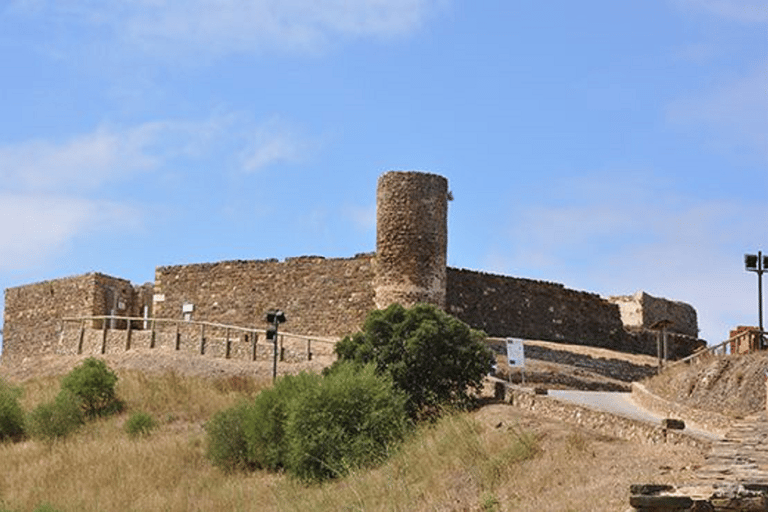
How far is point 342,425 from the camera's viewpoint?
30.7 metres

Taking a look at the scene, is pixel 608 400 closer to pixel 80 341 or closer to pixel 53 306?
pixel 80 341

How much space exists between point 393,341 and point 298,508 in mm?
9088

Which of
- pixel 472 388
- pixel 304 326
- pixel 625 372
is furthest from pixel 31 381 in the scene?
pixel 625 372

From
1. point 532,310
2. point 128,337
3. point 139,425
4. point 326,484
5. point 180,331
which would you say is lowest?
point 326,484

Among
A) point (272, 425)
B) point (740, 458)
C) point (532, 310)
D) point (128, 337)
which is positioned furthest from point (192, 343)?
point (740, 458)

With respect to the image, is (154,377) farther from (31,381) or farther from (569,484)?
(569,484)

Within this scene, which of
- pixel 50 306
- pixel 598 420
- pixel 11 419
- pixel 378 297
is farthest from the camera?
pixel 50 306

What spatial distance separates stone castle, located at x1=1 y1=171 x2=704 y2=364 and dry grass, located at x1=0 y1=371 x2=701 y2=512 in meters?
6.63

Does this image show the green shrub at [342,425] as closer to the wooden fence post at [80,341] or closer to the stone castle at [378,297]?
the stone castle at [378,297]

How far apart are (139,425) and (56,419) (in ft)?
9.54

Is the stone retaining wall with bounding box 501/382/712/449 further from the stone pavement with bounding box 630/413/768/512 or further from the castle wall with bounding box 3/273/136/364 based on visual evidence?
the castle wall with bounding box 3/273/136/364

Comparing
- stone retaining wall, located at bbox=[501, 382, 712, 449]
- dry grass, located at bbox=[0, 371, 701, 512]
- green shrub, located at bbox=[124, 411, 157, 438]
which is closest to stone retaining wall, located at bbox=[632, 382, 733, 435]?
stone retaining wall, located at bbox=[501, 382, 712, 449]

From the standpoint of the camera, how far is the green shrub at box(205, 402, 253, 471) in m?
32.3

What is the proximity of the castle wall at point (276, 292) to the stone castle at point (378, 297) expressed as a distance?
0.12 feet
